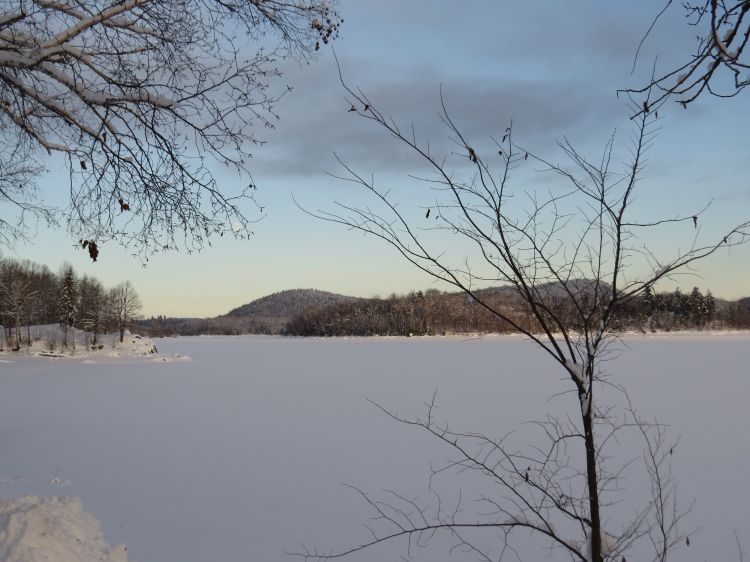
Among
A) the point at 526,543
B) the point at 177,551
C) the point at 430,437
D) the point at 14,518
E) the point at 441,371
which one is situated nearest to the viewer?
the point at 14,518

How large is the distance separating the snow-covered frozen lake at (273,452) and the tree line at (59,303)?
1026 inches

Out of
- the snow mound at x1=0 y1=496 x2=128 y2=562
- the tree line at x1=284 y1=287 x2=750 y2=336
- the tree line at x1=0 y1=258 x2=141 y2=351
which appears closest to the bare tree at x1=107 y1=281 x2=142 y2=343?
the tree line at x1=0 y1=258 x2=141 y2=351

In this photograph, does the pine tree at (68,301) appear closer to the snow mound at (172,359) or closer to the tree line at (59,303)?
the tree line at (59,303)

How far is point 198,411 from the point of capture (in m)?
14.4

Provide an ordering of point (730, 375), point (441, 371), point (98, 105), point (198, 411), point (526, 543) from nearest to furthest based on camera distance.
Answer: point (98, 105) → point (526, 543) → point (198, 411) → point (730, 375) → point (441, 371)

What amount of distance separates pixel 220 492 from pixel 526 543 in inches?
156

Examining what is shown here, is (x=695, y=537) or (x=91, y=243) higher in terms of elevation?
(x=91, y=243)

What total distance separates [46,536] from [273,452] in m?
5.83

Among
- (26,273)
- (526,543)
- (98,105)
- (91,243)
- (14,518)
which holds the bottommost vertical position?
(526,543)

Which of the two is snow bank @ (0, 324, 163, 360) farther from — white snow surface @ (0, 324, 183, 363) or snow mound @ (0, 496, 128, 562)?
snow mound @ (0, 496, 128, 562)

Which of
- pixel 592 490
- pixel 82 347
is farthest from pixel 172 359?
pixel 592 490

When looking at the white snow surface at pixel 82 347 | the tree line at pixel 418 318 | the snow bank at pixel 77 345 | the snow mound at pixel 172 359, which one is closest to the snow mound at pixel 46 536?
the snow mound at pixel 172 359

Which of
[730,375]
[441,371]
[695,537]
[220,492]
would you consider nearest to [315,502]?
[220,492]

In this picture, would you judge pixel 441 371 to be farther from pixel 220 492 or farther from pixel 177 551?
pixel 177 551
